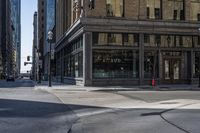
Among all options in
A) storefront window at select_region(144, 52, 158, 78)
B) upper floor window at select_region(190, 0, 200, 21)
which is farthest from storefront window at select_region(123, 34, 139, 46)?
upper floor window at select_region(190, 0, 200, 21)

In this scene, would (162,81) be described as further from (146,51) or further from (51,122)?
(51,122)

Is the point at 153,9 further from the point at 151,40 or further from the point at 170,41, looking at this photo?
the point at 170,41

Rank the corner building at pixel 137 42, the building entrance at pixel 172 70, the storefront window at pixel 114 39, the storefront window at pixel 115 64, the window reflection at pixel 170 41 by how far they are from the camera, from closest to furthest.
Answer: the corner building at pixel 137 42, the storefront window at pixel 115 64, the storefront window at pixel 114 39, the window reflection at pixel 170 41, the building entrance at pixel 172 70

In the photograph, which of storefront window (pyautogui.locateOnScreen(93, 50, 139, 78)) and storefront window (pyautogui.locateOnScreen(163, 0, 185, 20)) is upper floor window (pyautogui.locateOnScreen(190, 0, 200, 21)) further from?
storefront window (pyautogui.locateOnScreen(93, 50, 139, 78))

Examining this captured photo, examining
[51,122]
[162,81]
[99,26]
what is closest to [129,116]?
[51,122]

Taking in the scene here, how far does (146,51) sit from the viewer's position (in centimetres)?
4509

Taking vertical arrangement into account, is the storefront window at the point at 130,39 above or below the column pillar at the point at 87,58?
above

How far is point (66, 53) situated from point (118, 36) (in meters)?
19.2

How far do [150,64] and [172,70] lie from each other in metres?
2.82

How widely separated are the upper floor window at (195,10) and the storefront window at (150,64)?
6235 millimetres

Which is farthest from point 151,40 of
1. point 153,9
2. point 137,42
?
point 153,9

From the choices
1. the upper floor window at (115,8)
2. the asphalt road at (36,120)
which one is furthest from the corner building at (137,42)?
the asphalt road at (36,120)

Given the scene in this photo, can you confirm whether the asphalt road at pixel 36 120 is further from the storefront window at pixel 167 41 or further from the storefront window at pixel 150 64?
the storefront window at pixel 167 41

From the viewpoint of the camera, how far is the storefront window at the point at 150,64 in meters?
45.2
